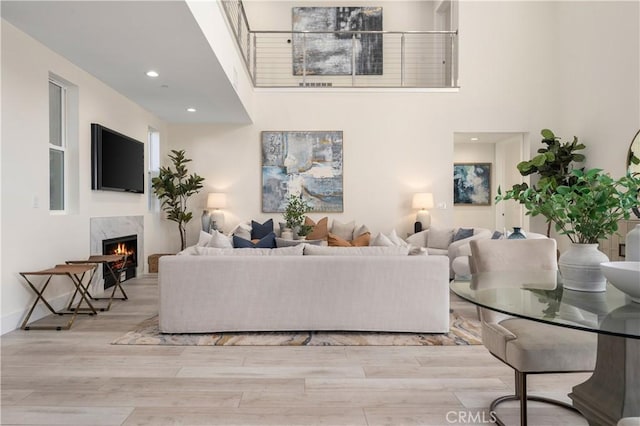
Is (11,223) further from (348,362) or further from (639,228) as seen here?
(639,228)

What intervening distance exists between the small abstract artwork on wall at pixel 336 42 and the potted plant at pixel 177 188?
3.20m

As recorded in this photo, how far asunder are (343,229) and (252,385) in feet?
16.3

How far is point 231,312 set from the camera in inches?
139

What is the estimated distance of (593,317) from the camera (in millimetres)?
1381

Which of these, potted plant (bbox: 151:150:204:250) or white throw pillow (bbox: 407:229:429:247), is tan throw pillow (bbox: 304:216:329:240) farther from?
potted plant (bbox: 151:150:204:250)

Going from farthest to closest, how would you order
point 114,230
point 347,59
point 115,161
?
point 347,59
point 114,230
point 115,161

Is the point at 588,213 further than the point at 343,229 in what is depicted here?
No

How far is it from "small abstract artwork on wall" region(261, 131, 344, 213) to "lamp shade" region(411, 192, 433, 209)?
1.35 metres

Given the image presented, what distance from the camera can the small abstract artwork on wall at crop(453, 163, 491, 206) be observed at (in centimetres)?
947

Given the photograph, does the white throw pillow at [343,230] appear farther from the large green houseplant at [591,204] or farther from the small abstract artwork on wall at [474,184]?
the large green houseplant at [591,204]

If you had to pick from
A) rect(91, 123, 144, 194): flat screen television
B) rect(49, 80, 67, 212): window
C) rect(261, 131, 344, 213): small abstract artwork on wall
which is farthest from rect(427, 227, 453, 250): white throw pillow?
rect(49, 80, 67, 212): window

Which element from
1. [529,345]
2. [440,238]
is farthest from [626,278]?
[440,238]

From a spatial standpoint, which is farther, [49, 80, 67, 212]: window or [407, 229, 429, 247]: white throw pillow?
[407, 229, 429, 247]: white throw pillow

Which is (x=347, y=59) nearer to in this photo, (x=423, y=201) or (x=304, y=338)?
(x=423, y=201)
